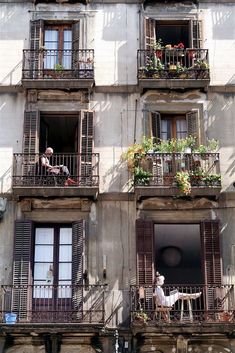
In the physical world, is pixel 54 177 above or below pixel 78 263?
above

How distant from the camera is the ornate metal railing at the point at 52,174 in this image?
22484 millimetres

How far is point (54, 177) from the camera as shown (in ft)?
73.8

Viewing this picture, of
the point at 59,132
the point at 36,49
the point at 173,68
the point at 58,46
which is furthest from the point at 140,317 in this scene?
the point at 58,46

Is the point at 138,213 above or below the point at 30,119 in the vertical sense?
below

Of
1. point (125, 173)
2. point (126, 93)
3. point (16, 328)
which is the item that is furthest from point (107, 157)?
point (16, 328)

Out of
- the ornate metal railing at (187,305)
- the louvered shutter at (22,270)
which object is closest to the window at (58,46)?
the louvered shutter at (22,270)

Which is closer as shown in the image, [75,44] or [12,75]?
[12,75]

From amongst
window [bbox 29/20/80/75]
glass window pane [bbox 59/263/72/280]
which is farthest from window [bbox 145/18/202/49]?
glass window pane [bbox 59/263/72/280]

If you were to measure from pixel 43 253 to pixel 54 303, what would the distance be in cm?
156

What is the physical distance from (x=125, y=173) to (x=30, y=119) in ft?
10.6

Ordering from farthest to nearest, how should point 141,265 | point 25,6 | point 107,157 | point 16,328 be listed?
1. point 25,6
2. point 107,157
3. point 141,265
4. point 16,328

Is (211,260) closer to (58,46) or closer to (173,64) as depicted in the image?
(173,64)

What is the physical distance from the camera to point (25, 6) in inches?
992

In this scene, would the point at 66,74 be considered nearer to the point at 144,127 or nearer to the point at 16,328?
the point at 144,127
